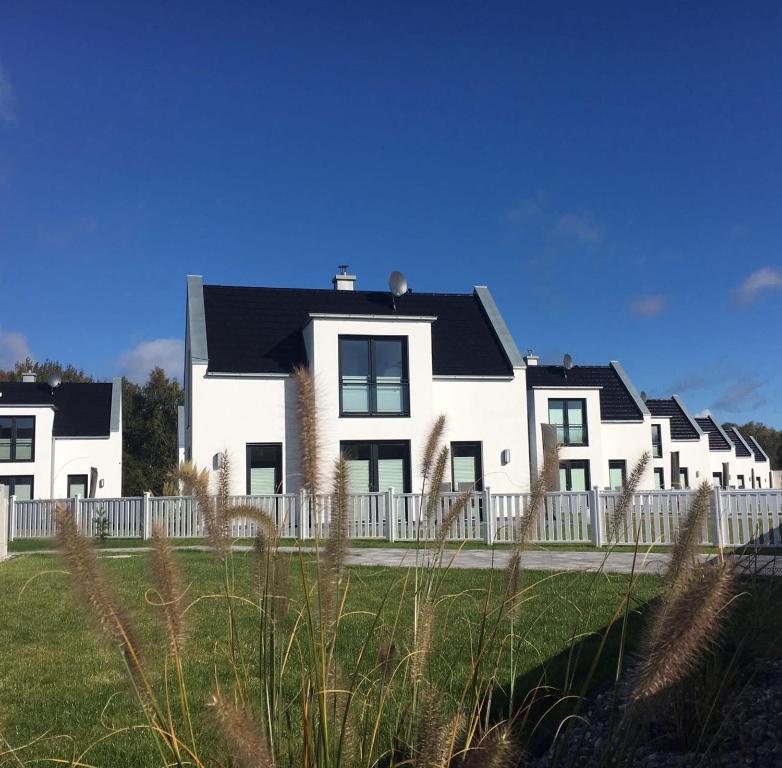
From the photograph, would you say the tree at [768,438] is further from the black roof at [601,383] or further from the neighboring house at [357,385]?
the neighboring house at [357,385]

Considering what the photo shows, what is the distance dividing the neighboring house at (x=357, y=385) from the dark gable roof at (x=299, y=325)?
0.04 m

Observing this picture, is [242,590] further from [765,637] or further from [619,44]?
[619,44]

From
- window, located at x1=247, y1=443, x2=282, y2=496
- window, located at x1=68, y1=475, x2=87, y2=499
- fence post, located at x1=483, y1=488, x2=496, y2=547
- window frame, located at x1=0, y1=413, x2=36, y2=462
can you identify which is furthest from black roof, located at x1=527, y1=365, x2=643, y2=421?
window frame, located at x1=0, y1=413, x2=36, y2=462

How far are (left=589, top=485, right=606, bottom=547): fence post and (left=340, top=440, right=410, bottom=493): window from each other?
7255mm

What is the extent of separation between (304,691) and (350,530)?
0.36 meters

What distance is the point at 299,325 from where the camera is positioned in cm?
2073

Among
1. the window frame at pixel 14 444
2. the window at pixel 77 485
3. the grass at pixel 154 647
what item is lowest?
the grass at pixel 154 647

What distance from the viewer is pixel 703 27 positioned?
9.07 metres

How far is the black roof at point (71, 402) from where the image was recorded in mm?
28891

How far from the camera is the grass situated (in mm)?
3043

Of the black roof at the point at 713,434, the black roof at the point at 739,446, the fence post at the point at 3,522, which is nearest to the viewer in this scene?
the fence post at the point at 3,522

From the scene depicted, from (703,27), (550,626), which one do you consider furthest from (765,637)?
(703,27)

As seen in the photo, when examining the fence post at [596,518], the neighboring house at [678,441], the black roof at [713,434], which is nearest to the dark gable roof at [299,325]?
the fence post at [596,518]

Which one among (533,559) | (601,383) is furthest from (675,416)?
(533,559)
